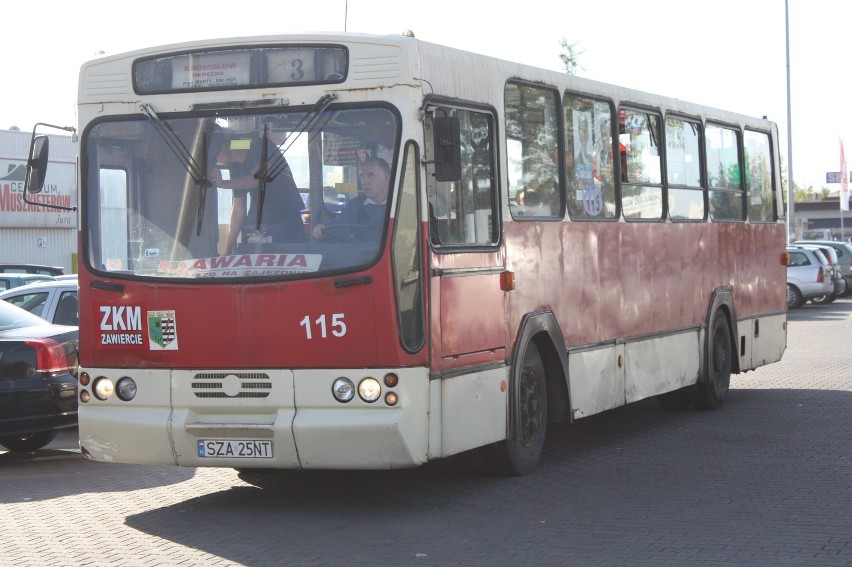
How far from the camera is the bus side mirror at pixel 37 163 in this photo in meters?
9.79

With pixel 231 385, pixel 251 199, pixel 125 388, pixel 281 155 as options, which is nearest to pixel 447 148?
pixel 281 155

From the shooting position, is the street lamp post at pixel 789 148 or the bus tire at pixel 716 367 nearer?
the bus tire at pixel 716 367

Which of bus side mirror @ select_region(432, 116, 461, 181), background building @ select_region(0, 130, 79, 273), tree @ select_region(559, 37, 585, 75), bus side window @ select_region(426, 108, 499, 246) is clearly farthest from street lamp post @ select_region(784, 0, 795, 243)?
bus side mirror @ select_region(432, 116, 461, 181)

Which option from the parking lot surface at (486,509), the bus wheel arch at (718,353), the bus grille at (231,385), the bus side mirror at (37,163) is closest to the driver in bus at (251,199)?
the bus grille at (231,385)

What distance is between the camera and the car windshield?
12.5 metres

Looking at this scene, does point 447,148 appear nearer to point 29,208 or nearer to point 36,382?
point 36,382

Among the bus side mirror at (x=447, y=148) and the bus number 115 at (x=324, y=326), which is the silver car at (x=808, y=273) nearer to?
the bus side mirror at (x=447, y=148)

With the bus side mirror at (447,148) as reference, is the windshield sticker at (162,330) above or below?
below

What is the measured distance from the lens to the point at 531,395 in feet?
35.0

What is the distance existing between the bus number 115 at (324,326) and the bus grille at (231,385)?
1.34 feet

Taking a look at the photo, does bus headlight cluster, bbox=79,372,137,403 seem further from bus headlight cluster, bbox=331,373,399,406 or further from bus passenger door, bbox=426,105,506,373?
bus passenger door, bbox=426,105,506,373

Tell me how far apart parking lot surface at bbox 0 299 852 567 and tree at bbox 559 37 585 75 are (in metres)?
55.5

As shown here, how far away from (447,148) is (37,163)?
9.73ft

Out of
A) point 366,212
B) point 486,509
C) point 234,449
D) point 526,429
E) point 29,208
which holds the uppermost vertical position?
point 29,208
